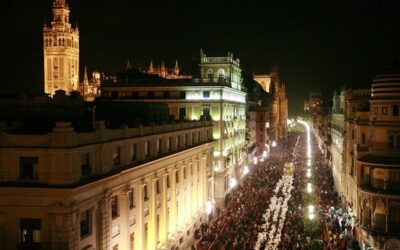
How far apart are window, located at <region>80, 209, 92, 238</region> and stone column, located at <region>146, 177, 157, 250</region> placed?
33.3ft

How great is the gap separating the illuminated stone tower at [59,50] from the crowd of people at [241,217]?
300 feet

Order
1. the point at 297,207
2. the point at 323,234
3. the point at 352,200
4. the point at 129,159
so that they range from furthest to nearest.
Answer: the point at 297,207
the point at 352,200
the point at 323,234
the point at 129,159

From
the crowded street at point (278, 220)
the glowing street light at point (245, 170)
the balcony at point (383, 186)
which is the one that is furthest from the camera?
the glowing street light at point (245, 170)

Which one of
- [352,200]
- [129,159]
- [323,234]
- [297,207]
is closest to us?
[129,159]

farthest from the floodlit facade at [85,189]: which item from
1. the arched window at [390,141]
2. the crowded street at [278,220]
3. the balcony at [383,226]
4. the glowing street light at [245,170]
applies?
the glowing street light at [245,170]

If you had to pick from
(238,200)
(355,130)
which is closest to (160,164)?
(355,130)

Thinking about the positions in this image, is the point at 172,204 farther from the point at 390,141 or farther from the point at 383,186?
the point at 390,141

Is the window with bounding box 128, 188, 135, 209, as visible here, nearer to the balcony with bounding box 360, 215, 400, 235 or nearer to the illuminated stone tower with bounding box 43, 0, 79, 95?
the balcony with bounding box 360, 215, 400, 235

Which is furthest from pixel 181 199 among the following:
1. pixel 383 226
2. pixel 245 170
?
pixel 245 170

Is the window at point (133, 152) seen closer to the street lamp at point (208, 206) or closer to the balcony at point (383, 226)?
the balcony at point (383, 226)

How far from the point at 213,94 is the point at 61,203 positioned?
143 ft

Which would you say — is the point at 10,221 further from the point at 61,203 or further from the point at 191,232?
the point at 191,232

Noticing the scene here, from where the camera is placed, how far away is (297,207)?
192ft

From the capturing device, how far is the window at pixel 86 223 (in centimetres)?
2575
